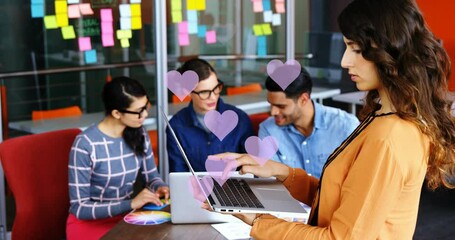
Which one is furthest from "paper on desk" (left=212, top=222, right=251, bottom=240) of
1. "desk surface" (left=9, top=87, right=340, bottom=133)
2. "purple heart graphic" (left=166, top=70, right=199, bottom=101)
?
"desk surface" (left=9, top=87, right=340, bottom=133)

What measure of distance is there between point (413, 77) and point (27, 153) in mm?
2157

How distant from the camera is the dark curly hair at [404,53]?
1477mm

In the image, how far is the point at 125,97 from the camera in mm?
3072

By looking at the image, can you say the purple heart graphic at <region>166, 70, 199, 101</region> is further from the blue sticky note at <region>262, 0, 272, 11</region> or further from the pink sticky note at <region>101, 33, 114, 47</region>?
the blue sticky note at <region>262, 0, 272, 11</region>

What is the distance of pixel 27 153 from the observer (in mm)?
3131

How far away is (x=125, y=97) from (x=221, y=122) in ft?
2.15

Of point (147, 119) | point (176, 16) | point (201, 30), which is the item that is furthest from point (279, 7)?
point (147, 119)

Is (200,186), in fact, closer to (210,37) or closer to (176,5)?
(176,5)

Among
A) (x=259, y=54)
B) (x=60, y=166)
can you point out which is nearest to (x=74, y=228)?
(x=60, y=166)

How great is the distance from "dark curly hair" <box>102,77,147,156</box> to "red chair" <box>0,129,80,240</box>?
36 cm

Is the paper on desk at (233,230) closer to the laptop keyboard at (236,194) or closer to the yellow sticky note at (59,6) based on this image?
the laptop keyboard at (236,194)

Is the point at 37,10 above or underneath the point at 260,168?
above

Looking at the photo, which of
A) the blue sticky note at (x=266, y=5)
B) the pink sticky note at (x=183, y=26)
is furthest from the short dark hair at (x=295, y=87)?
the blue sticky note at (x=266, y=5)

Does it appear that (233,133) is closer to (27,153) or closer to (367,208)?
(27,153)
